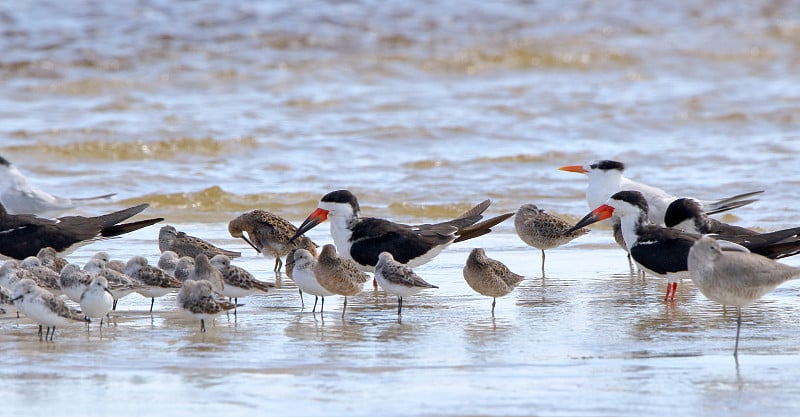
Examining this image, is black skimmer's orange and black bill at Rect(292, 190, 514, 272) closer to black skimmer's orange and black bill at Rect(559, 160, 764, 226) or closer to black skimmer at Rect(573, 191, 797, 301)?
black skimmer at Rect(573, 191, 797, 301)

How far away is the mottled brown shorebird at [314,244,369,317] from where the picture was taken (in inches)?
288

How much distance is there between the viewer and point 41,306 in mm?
6453

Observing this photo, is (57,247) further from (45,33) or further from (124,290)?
(45,33)

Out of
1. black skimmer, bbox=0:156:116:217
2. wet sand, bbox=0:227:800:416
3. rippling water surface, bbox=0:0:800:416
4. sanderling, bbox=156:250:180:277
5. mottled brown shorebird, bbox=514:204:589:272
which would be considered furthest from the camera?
black skimmer, bbox=0:156:116:217

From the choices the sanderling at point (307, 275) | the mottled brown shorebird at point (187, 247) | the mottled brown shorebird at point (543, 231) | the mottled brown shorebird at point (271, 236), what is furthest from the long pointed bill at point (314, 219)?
the mottled brown shorebird at point (543, 231)

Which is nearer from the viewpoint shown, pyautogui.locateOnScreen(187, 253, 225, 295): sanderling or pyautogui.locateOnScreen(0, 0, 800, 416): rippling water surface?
pyautogui.locateOnScreen(0, 0, 800, 416): rippling water surface

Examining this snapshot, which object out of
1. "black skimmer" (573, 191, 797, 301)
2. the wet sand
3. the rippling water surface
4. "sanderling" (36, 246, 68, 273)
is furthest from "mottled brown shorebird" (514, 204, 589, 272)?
"sanderling" (36, 246, 68, 273)

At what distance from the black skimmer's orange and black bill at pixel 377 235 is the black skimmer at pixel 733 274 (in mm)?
2316

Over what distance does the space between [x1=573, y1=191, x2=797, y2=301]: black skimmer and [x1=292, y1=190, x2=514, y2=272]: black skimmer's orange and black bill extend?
0.99 meters

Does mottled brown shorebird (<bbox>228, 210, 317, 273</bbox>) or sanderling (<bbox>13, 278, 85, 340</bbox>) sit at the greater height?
mottled brown shorebird (<bbox>228, 210, 317, 273</bbox>)

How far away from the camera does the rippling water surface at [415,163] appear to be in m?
5.68

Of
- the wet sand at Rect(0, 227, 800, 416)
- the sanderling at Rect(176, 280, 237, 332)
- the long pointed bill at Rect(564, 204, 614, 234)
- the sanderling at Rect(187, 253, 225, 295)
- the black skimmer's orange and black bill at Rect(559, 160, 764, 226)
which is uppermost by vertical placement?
the black skimmer's orange and black bill at Rect(559, 160, 764, 226)

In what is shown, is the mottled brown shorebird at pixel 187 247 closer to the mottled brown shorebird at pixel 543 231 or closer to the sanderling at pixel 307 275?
the sanderling at pixel 307 275

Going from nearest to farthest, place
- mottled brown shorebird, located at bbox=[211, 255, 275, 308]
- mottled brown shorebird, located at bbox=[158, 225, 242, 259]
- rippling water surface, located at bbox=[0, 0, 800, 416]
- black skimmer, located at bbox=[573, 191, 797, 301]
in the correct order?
rippling water surface, located at bbox=[0, 0, 800, 416]
mottled brown shorebird, located at bbox=[211, 255, 275, 308]
black skimmer, located at bbox=[573, 191, 797, 301]
mottled brown shorebird, located at bbox=[158, 225, 242, 259]
